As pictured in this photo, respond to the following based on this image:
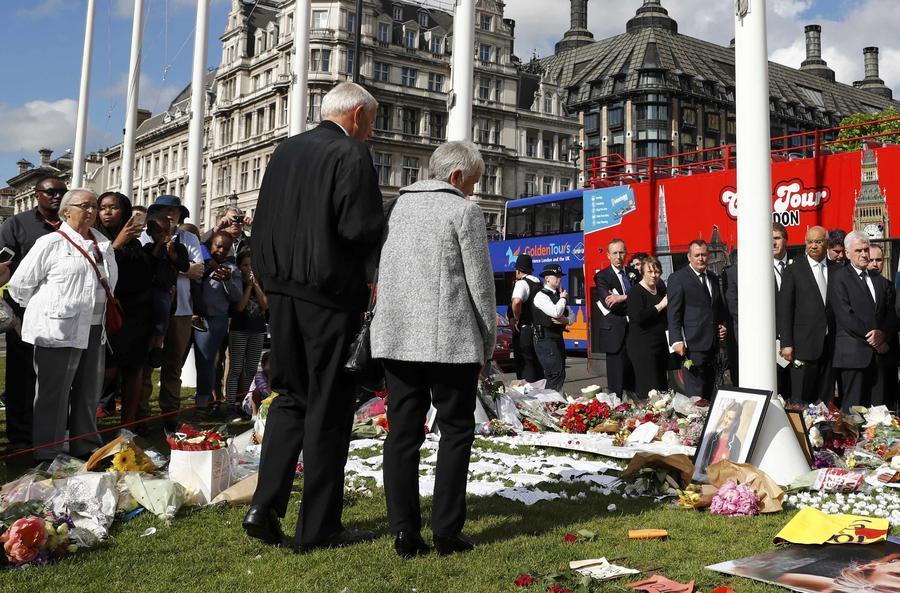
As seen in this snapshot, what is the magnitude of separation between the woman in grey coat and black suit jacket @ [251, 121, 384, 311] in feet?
0.54

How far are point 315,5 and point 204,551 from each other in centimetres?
6683

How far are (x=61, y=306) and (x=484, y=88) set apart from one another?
6887 centimetres

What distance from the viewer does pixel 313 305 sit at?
4.08 meters

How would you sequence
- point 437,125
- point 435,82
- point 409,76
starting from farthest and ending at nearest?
1. point 437,125
2. point 435,82
3. point 409,76

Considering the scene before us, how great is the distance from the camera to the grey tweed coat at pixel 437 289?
405 cm

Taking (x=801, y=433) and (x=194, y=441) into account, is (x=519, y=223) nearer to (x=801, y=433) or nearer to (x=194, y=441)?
(x=801, y=433)

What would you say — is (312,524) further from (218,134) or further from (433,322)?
(218,134)

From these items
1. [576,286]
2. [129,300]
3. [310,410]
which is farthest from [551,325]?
[576,286]

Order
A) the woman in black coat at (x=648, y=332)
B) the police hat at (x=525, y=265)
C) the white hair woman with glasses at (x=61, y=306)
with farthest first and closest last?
1. the police hat at (x=525, y=265)
2. the woman in black coat at (x=648, y=332)
3. the white hair woman with glasses at (x=61, y=306)

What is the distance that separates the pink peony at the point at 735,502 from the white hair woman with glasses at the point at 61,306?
168 inches

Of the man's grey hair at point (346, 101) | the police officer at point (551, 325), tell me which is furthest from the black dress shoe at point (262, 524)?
the police officer at point (551, 325)

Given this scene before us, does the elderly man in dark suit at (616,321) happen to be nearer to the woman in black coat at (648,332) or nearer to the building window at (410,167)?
the woman in black coat at (648,332)

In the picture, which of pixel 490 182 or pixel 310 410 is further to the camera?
pixel 490 182

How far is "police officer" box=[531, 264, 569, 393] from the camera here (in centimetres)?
1038
